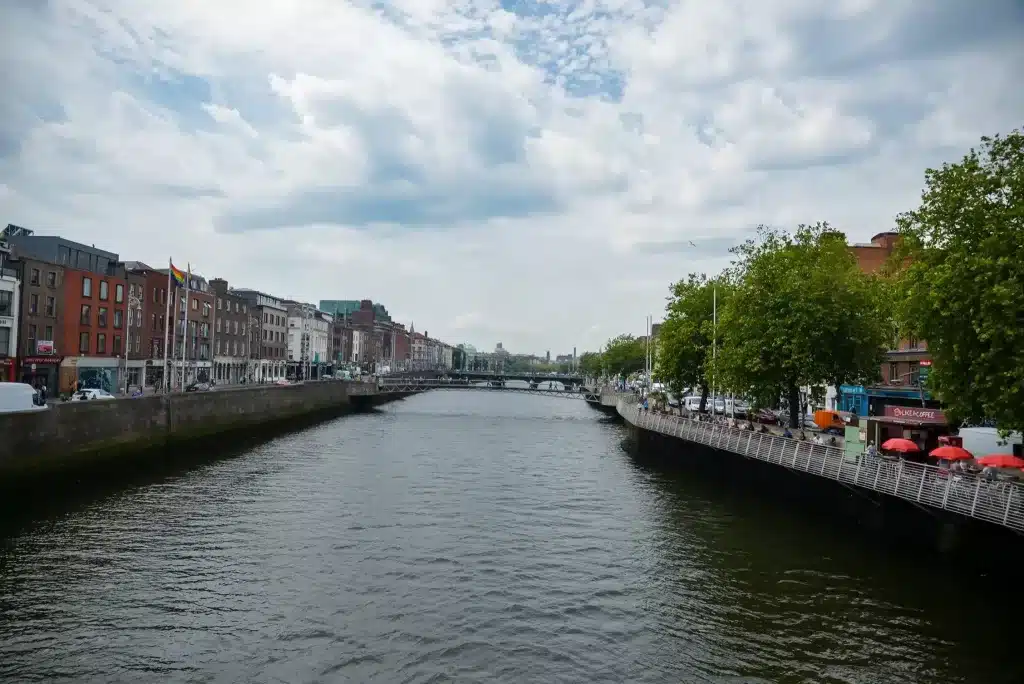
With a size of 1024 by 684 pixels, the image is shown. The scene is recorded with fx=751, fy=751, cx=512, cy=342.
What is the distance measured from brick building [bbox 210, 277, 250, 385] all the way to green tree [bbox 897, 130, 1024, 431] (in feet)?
311

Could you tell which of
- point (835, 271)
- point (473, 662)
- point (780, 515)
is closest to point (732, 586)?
point (473, 662)

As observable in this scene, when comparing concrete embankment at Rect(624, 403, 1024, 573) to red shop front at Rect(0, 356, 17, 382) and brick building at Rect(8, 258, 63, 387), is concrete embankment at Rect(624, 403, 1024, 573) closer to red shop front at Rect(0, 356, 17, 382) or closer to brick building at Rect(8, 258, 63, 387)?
red shop front at Rect(0, 356, 17, 382)

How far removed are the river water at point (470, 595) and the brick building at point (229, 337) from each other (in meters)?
73.1

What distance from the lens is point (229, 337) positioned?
114875 mm

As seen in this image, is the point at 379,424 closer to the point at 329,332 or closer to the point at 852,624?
the point at 852,624

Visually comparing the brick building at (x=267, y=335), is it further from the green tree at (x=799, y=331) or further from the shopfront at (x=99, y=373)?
the green tree at (x=799, y=331)

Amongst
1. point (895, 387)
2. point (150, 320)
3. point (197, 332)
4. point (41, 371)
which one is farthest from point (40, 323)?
point (895, 387)

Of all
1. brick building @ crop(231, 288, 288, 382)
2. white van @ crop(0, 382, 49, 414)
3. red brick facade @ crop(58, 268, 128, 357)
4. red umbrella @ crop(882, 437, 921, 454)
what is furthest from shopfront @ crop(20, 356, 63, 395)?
red umbrella @ crop(882, 437, 921, 454)

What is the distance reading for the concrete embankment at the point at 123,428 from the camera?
37.2m

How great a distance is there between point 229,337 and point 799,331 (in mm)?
92407

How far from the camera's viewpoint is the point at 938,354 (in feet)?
96.1

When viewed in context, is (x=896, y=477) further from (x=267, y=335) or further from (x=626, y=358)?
(x=626, y=358)

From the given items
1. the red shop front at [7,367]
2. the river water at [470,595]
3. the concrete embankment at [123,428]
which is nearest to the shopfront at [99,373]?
the red shop front at [7,367]

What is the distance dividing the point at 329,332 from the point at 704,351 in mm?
126580
